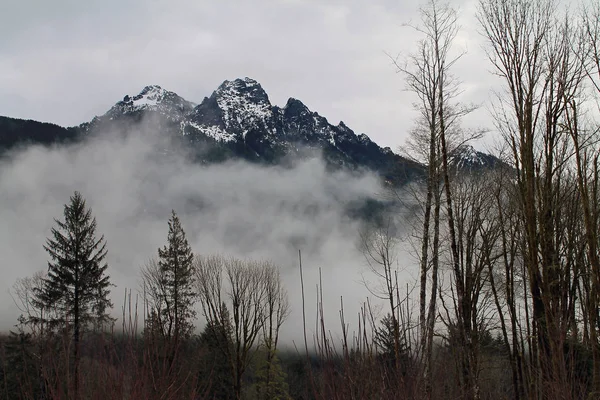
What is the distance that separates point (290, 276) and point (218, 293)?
15242cm

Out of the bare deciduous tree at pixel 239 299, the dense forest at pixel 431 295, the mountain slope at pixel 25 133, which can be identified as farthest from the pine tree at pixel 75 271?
the mountain slope at pixel 25 133

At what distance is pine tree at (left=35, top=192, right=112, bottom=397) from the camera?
24812 mm

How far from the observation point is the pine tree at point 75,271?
81.4 ft

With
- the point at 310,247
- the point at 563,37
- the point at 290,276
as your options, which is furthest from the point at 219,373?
the point at 310,247

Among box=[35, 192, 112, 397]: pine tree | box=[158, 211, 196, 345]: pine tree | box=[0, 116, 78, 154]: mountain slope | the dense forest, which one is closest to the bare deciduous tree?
the dense forest

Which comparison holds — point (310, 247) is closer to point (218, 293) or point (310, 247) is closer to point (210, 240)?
point (210, 240)

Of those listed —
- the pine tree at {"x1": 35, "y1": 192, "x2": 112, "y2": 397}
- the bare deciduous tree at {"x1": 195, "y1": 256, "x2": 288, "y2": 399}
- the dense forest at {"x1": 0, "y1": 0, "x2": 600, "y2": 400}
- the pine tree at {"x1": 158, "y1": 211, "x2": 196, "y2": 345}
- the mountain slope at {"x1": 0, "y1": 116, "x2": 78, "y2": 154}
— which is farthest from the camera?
the mountain slope at {"x1": 0, "y1": 116, "x2": 78, "y2": 154}

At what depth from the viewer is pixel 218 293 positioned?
76.3 feet

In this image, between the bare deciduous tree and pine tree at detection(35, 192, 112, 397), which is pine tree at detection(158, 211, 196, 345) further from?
the bare deciduous tree

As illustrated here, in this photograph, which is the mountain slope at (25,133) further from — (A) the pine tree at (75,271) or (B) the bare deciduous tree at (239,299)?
(B) the bare deciduous tree at (239,299)

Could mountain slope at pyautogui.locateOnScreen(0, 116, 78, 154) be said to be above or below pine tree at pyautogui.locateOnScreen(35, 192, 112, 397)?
above

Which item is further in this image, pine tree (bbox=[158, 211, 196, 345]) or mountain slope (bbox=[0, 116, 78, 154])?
mountain slope (bbox=[0, 116, 78, 154])

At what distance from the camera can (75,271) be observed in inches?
1005

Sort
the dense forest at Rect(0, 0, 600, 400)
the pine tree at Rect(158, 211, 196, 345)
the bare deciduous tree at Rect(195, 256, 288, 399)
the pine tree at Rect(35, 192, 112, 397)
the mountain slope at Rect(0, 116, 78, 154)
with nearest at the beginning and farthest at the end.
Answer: the dense forest at Rect(0, 0, 600, 400) < the bare deciduous tree at Rect(195, 256, 288, 399) < the pine tree at Rect(35, 192, 112, 397) < the pine tree at Rect(158, 211, 196, 345) < the mountain slope at Rect(0, 116, 78, 154)
